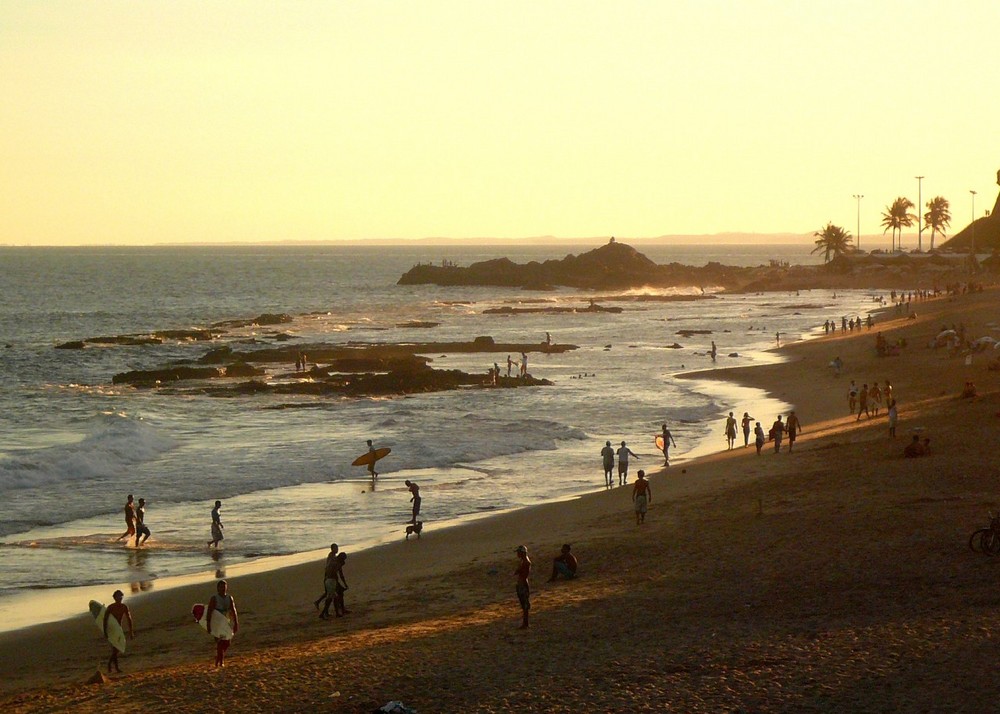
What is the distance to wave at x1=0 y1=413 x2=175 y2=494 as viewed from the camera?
Result: 30.0m

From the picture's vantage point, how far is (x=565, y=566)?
17.5 m

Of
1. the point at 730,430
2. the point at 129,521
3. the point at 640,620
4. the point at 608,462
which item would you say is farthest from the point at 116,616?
the point at 730,430

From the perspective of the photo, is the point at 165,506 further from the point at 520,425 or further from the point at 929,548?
the point at 929,548

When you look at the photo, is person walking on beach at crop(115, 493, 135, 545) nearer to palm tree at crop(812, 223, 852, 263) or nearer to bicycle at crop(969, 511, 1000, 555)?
bicycle at crop(969, 511, 1000, 555)

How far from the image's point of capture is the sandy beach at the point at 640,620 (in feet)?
40.5

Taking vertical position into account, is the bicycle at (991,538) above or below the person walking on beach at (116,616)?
above

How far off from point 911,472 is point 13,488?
2287 centimetres

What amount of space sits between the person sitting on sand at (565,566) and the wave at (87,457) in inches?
701

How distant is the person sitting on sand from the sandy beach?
231mm

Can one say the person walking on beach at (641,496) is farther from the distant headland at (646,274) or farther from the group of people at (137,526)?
the distant headland at (646,274)

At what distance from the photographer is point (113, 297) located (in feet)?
447

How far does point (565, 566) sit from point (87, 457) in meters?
20.0

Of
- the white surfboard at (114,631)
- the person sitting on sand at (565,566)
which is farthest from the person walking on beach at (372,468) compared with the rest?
the white surfboard at (114,631)

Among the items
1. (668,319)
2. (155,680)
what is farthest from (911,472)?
(668,319)
